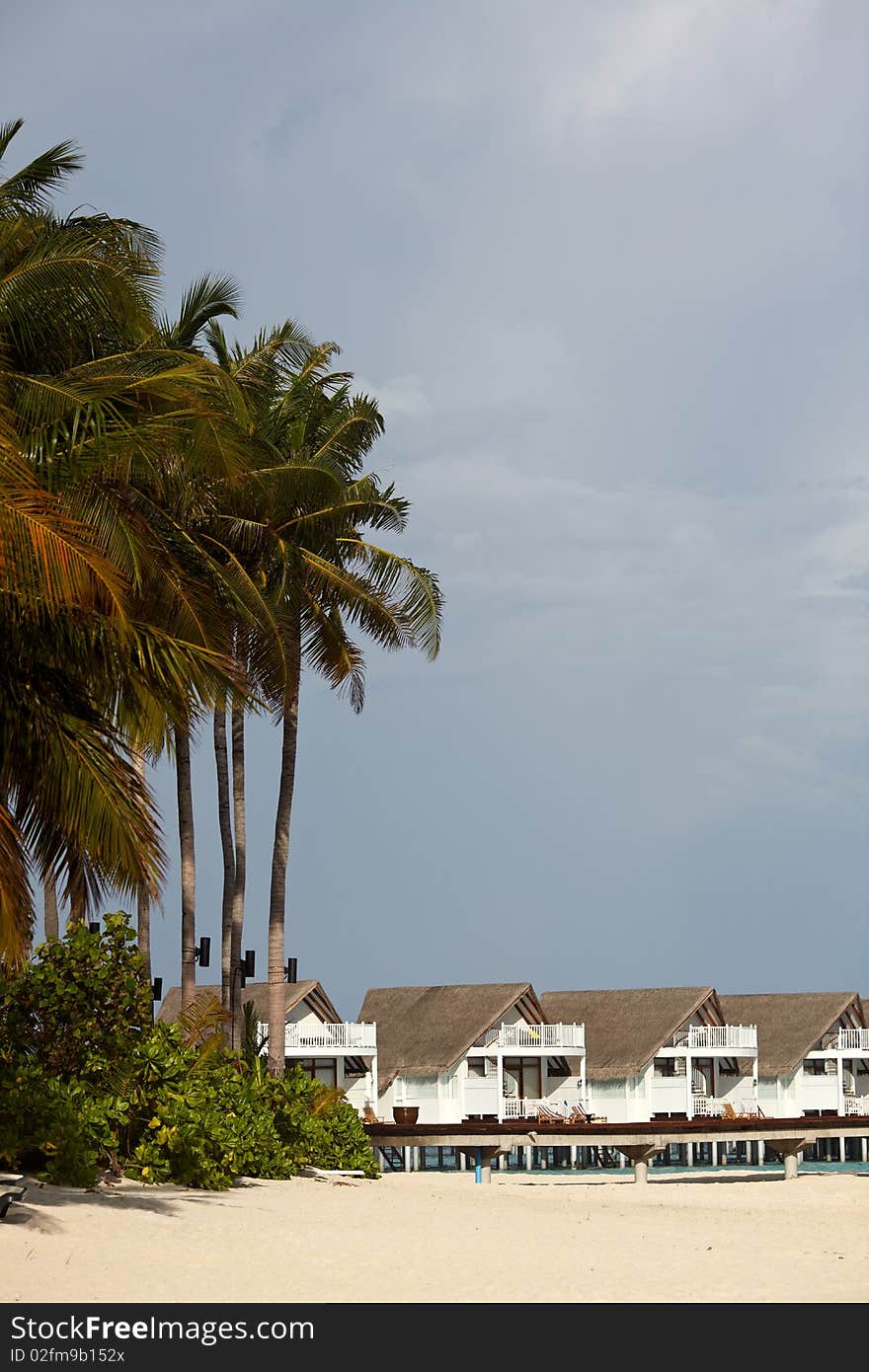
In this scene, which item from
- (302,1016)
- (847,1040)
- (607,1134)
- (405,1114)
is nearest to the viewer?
(607,1134)

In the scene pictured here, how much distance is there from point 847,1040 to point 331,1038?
24986 mm

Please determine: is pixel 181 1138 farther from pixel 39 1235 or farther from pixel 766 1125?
pixel 766 1125

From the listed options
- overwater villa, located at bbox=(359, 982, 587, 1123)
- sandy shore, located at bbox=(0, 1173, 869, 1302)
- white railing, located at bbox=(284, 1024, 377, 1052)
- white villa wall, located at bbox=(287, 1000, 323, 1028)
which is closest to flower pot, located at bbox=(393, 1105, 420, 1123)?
white railing, located at bbox=(284, 1024, 377, 1052)

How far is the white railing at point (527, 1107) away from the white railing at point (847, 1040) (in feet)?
48.5

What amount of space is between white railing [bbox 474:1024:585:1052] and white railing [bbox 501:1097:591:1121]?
75.8 inches

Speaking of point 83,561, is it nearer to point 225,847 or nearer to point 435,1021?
point 225,847

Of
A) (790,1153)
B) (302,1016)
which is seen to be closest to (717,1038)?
(790,1153)

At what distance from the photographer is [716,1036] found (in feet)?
199

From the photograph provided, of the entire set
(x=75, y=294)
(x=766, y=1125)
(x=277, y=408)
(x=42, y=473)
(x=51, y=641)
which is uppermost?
(x=277, y=408)

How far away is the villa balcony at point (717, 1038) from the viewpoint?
59.8 m

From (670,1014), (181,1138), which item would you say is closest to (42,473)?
(181,1138)
